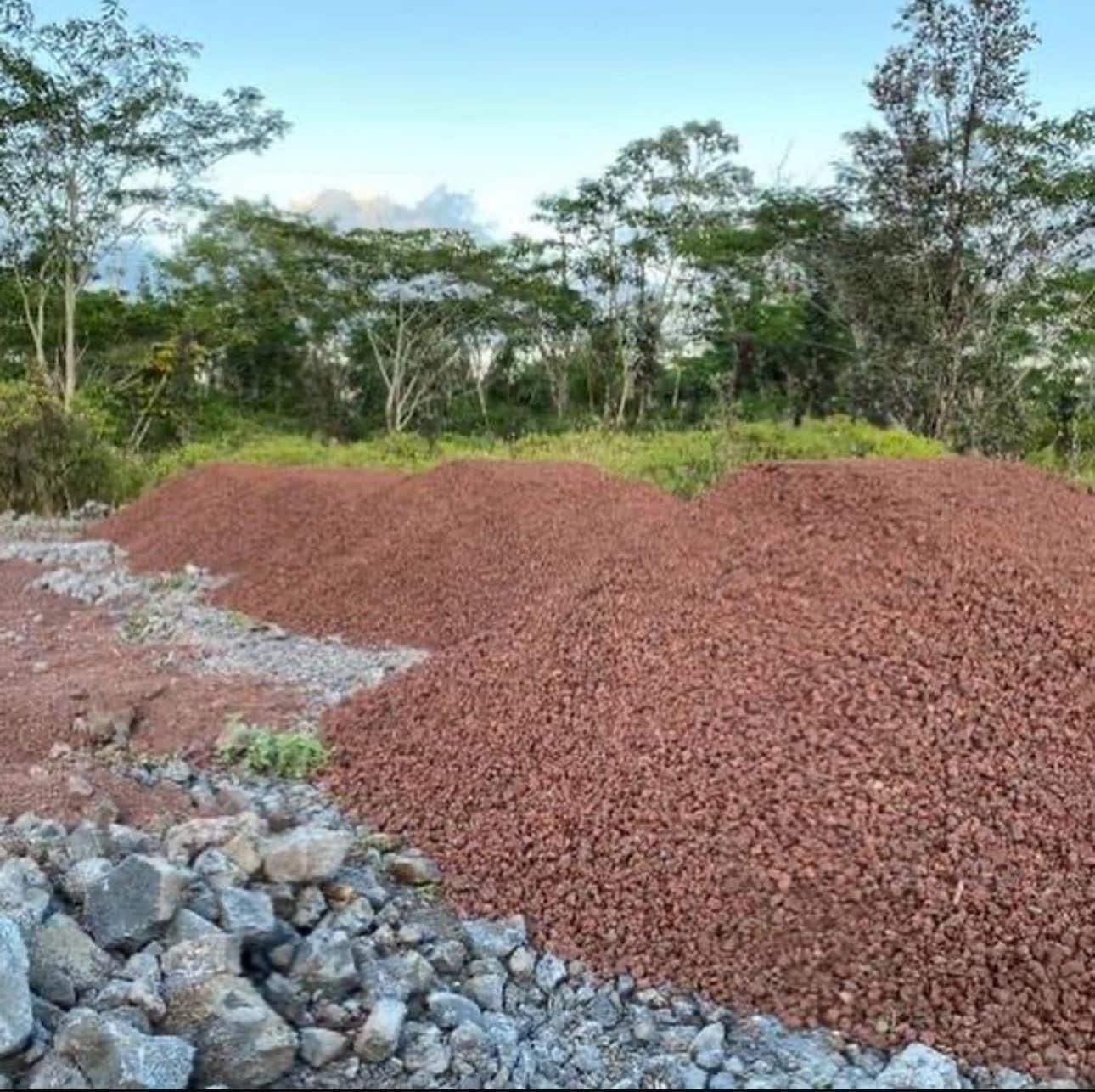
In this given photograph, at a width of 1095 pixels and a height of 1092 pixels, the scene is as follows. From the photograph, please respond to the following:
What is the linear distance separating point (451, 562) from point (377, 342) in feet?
49.0

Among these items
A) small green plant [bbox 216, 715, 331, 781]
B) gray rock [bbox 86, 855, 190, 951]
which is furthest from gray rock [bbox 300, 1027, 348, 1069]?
small green plant [bbox 216, 715, 331, 781]

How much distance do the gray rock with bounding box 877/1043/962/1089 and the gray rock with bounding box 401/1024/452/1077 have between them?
727 millimetres

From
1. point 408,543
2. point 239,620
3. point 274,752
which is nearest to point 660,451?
point 408,543

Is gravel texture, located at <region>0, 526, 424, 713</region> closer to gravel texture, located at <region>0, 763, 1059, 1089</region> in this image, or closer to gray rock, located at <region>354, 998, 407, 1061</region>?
gravel texture, located at <region>0, 763, 1059, 1089</region>

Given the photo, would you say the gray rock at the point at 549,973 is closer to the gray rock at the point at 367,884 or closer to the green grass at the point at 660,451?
the gray rock at the point at 367,884

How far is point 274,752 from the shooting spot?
325 centimetres

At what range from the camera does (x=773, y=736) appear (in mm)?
2705

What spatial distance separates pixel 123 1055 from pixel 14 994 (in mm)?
232

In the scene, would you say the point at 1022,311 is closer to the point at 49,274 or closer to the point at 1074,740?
the point at 1074,740

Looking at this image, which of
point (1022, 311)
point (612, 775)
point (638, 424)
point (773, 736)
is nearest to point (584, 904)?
point (612, 775)

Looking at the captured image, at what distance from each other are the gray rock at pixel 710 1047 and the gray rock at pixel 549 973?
31cm

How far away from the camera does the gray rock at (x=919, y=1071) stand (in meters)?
1.89

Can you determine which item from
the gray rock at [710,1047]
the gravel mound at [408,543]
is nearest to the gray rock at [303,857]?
the gray rock at [710,1047]

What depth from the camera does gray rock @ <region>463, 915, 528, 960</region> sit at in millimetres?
2297
